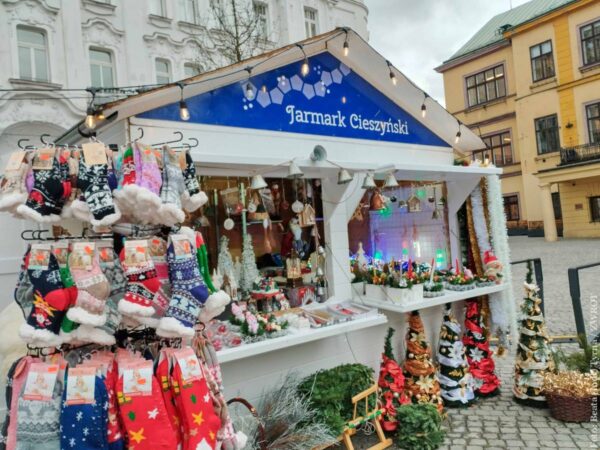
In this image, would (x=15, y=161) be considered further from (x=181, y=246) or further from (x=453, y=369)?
(x=453, y=369)

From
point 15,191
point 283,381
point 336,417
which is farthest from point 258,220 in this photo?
point 15,191

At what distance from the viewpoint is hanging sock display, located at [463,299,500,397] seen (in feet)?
15.6

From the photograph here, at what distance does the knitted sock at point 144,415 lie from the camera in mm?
1991

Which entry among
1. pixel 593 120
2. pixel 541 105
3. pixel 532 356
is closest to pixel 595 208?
pixel 593 120

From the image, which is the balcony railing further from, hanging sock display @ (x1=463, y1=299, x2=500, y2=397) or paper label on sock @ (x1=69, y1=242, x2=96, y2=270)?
paper label on sock @ (x1=69, y1=242, x2=96, y2=270)

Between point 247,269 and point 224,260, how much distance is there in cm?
25

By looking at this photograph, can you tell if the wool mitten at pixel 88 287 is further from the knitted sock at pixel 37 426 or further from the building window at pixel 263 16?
the building window at pixel 263 16

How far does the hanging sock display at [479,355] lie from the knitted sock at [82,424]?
13.3ft

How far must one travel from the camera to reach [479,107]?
23.3 metres

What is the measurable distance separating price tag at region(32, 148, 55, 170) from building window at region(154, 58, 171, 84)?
40.2 ft

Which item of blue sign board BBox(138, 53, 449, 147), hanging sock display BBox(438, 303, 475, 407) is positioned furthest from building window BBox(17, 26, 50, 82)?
hanging sock display BBox(438, 303, 475, 407)

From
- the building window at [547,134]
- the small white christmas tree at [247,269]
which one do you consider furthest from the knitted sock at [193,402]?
the building window at [547,134]

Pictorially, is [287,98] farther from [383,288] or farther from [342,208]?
[383,288]

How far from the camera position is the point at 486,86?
75.8ft
